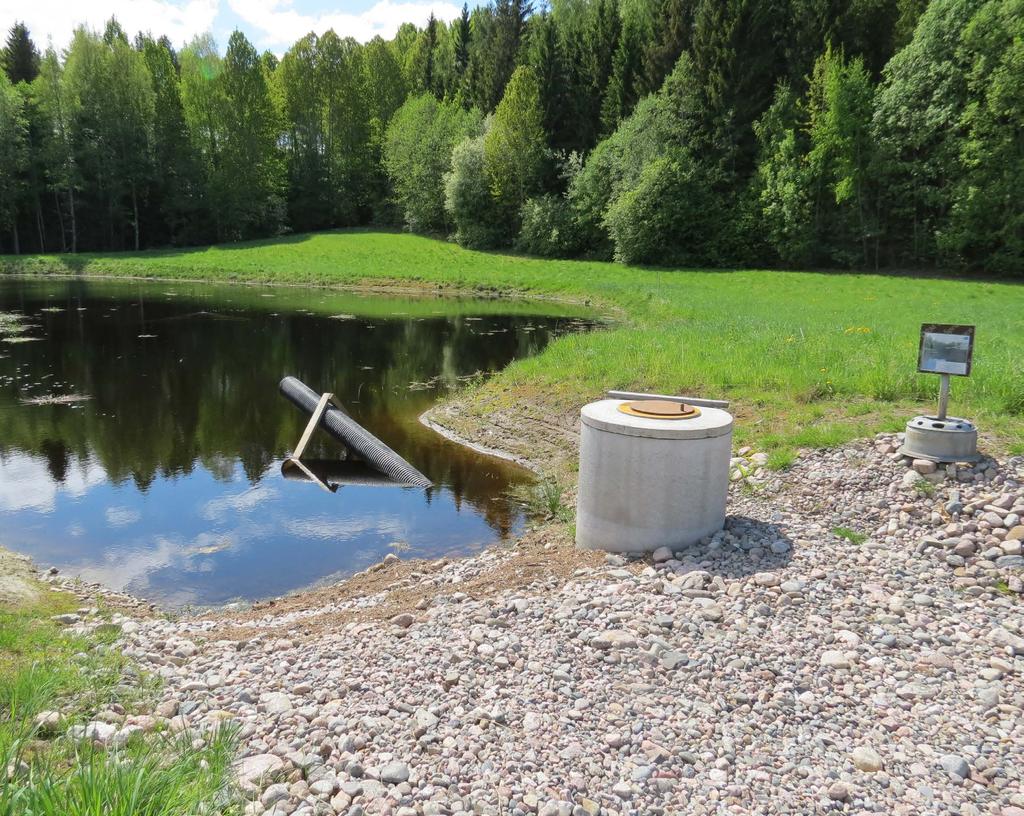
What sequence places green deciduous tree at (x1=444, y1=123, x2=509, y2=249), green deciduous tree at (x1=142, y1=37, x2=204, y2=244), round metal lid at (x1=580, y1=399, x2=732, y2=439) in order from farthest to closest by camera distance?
green deciduous tree at (x1=142, y1=37, x2=204, y2=244)
green deciduous tree at (x1=444, y1=123, x2=509, y2=249)
round metal lid at (x1=580, y1=399, x2=732, y2=439)

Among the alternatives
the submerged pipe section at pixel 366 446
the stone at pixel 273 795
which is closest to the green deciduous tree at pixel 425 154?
the submerged pipe section at pixel 366 446

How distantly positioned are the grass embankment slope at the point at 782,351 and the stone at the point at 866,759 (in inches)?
222

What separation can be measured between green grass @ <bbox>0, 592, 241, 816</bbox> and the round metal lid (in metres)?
4.42

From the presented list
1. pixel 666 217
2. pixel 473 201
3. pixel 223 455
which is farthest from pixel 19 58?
pixel 223 455

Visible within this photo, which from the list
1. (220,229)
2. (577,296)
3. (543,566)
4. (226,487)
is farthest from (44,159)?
(543,566)

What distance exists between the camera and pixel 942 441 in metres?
8.62

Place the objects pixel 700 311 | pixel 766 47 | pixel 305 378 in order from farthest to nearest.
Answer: pixel 766 47 → pixel 700 311 → pixel 305 378

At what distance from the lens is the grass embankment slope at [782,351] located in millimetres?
11289

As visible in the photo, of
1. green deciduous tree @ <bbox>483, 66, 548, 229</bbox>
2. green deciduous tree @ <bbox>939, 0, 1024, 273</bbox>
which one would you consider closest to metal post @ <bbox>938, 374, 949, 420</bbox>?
green deciduous tree @ <bbox>939, 0, 1024, 273</bbox>

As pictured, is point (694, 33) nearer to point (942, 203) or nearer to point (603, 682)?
point (942, 203)

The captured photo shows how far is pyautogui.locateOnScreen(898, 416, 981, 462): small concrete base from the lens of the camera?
8555 millimetres

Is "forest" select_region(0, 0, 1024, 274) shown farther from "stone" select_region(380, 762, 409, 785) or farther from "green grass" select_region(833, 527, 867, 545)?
"stone" select_region(380, 762, 409, 785)

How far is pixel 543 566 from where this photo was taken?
26.5 feet

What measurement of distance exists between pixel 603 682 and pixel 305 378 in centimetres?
1755
